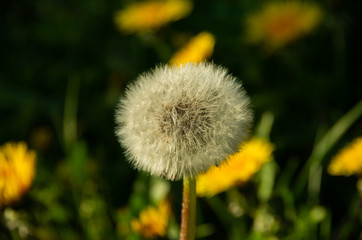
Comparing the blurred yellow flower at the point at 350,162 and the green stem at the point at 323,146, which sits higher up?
the blurred yellow flower at the point at 350,162

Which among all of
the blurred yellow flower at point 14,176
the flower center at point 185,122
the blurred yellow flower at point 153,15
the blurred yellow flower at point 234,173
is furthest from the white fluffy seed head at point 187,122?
the blurred yellow flower at point 153,15

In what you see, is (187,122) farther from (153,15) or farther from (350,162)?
(153,15)

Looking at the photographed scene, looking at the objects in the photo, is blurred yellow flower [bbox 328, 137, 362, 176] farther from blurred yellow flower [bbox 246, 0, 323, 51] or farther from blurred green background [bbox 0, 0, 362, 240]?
blurred yellow flower [bbox 246, 0, 323, 51]

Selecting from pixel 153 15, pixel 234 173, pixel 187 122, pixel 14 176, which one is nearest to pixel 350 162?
pixel 234 173

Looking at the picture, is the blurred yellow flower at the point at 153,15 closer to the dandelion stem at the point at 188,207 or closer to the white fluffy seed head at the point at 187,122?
the white fluffy seed head at the point at 187,122

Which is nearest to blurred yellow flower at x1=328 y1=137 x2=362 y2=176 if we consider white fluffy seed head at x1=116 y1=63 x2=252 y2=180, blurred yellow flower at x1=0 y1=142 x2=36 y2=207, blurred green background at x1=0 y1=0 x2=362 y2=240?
blurred green background at x1=0 y1=0 x2=362 y2=240
